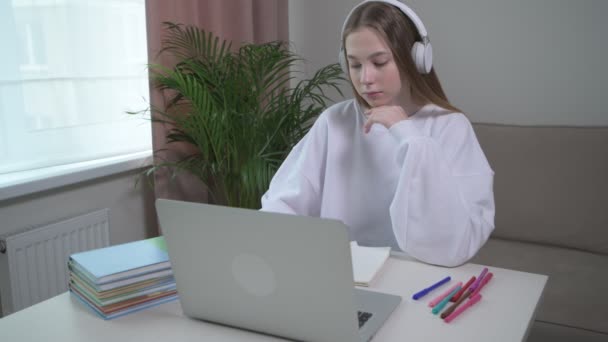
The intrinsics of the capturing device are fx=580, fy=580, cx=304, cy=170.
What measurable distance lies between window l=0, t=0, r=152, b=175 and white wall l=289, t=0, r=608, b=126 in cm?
140

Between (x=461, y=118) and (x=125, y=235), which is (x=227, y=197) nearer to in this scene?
(x=125, y=235)

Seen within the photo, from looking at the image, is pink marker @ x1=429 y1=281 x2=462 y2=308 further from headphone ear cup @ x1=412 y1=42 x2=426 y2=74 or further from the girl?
headphone ear cup @ x1=412 y1=42 x2=426 y2=74

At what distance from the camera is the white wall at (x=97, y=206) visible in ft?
6.31

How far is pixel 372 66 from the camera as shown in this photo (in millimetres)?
1262

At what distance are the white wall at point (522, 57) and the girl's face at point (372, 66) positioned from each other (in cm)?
157

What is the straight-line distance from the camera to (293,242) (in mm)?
766

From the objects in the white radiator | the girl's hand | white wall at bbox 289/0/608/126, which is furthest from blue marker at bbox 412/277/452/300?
white wall at bbox 289/0/608/126

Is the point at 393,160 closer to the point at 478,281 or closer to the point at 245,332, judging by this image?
the point at 478,281

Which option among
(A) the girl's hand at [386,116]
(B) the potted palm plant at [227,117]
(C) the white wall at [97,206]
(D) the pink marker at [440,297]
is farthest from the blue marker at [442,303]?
(C) the white wall at [97,206]

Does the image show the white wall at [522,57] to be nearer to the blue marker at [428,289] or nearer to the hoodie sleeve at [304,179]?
the hoodie sleeve at [304,179]

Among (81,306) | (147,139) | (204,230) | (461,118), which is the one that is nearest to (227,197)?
(147,139)

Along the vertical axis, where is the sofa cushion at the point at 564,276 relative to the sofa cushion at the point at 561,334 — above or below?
above

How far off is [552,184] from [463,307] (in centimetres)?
145

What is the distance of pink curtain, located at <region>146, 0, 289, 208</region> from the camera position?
89.6 inches
